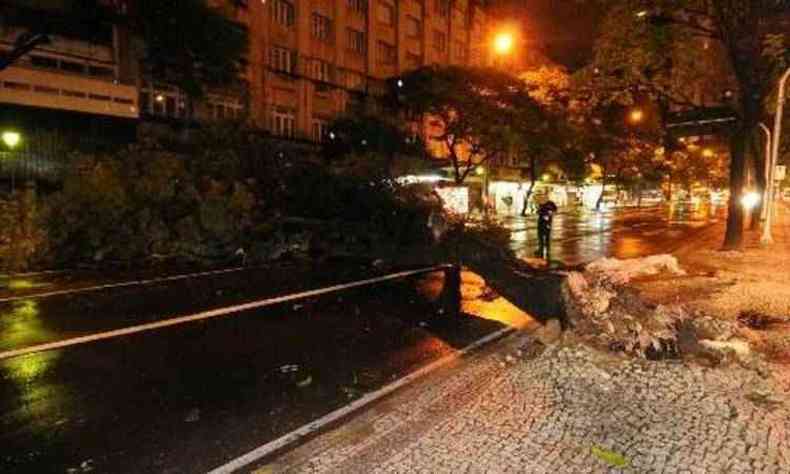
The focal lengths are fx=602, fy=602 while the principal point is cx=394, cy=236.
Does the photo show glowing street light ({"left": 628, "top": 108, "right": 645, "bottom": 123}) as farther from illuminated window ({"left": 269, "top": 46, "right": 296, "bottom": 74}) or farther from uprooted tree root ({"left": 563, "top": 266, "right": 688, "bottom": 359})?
uprooted tree root ({"left": 563, "top": 266, "right": 688, "bottom": 359})

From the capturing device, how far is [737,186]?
20344 millimetres

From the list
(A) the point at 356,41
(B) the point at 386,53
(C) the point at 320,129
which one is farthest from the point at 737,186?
(B) the point at 386,53

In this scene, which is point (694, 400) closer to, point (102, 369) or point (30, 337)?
point (102, 369)

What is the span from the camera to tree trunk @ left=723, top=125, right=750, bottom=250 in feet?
66.1

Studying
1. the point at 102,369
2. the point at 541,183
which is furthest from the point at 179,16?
the point at 541,183

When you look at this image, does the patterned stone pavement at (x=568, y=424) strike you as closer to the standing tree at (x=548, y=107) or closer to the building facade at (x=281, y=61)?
the building facade at (x=281, y=61)

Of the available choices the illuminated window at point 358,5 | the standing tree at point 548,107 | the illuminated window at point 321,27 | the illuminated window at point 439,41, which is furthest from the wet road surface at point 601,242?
the illuminated window at point 439,41

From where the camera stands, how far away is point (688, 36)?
19.8m

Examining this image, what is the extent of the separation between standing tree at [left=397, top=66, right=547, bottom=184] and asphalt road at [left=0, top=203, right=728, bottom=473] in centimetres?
2817

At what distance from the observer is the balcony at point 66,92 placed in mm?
23281

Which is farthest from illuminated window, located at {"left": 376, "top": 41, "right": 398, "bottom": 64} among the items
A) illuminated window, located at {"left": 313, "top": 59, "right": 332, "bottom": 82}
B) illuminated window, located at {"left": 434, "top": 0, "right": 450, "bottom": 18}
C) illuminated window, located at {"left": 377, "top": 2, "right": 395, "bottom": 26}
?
illuminated window, located at {"left": 434, "top": 0, "right": 450, "bottom": 18}

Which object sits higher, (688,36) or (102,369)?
(688,36)

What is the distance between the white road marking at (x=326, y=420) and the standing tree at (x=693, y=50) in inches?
604

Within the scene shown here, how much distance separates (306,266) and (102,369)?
9480 mm
